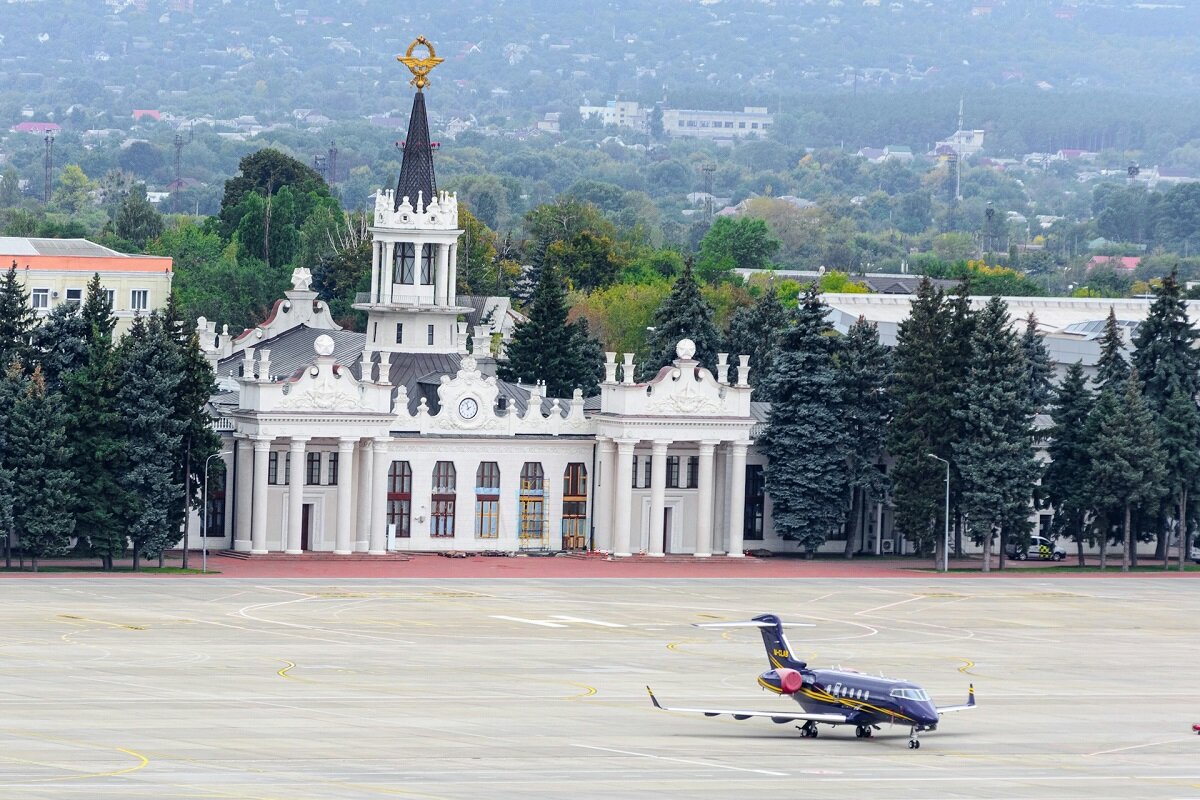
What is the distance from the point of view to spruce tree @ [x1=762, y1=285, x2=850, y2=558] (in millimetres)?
129125

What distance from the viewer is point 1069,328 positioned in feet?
636

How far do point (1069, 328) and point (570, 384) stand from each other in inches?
2262

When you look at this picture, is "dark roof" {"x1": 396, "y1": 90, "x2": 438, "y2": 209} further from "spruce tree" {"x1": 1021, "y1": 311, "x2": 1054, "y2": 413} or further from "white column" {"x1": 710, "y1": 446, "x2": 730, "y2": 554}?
"spruce tree" {"x1": 1021, "y1": 311, "x2": 1054, "y2": 413}

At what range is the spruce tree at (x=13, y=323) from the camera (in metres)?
117

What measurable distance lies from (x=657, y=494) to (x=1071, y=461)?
67.1 ft

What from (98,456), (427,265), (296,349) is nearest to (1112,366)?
(427,265)

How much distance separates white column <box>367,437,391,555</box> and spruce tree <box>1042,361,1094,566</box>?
1255 inches

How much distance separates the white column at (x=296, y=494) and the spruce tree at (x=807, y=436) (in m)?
22.7

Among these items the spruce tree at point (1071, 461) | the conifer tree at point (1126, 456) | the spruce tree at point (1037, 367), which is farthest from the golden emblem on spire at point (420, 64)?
the conifer tree at point (1126, 456)

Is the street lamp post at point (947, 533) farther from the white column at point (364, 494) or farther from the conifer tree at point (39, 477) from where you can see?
the conifer tree at point (39, 477)

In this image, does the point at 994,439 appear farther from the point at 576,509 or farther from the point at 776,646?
the point at 776,646

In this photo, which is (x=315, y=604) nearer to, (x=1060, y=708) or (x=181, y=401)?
(x=181, y=401)

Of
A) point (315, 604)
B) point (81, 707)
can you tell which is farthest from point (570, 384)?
point (81, 707)

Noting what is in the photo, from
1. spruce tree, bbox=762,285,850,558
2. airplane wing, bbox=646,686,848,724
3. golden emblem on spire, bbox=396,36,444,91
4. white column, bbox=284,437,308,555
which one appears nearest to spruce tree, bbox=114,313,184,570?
white column, bbox=284,437,308,555
